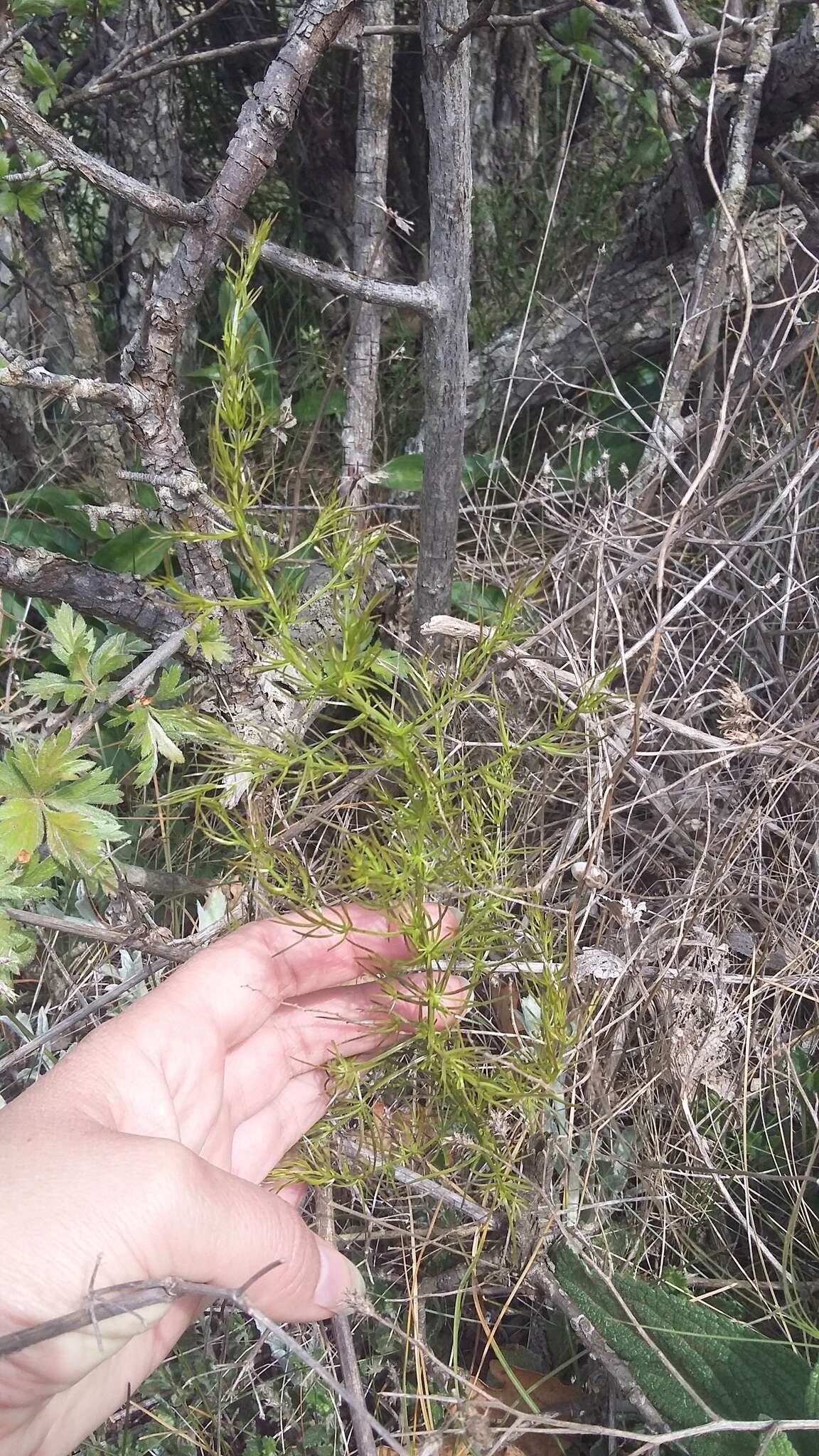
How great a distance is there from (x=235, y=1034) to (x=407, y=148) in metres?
1.81

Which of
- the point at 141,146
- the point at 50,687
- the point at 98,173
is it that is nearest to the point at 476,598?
the point at 50,687

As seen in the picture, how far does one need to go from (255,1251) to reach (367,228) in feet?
5.03

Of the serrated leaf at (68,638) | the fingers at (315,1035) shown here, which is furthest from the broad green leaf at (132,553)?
the fingers at (315,1035)

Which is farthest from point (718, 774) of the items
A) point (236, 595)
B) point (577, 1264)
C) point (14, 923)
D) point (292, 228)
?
point (292, 228)

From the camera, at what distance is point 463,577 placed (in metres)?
1.74

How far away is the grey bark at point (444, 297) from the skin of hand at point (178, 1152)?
597 millimetres

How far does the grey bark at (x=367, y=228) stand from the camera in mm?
1492

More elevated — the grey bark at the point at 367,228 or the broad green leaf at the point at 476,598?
the grey bark at the point at 367,228

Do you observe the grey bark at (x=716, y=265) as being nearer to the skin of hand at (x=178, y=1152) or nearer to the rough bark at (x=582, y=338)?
the rough bark at (x=582, y=338)

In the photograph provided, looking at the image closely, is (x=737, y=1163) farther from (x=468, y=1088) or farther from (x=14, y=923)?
(x=14, y=923)

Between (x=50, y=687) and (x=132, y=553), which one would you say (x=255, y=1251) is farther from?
(x=132, y=553)

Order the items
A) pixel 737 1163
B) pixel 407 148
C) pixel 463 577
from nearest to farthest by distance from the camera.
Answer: pixel 737 1163 < pixel 463 577 < pixel 407 148

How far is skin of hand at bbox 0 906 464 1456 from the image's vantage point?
0.84m

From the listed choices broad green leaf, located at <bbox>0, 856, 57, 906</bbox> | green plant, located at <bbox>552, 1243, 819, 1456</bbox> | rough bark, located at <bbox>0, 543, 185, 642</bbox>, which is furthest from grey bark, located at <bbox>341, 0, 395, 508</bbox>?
green plant, located at <bbox>552, 1243, 819, 1456</bbox>
